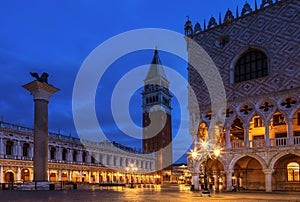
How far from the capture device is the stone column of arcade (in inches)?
931

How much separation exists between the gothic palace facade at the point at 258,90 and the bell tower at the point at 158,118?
183ft

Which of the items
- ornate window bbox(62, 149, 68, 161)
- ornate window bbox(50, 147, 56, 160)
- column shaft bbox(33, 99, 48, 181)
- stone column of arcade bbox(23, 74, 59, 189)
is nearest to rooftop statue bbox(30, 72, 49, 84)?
stone column of arcade bbox(23, 74, 59, 189)

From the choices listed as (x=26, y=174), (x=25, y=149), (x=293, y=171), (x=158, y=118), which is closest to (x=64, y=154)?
(x=25, y=149)

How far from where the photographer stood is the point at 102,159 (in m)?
65.0

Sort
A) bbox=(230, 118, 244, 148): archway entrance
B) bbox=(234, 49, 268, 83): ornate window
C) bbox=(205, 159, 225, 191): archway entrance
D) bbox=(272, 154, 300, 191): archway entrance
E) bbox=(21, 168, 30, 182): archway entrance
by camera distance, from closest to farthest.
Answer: bbox=(272, 154, 300, 191): archway entrance → bbox=(234, 49, 268, 83): ornate window → bbox=(205, 159, 225, 191): archway entrance → bbox=(230, 118, 244, 148): archway entrance → bbox=(21, 168, 30, 182): archway entrance

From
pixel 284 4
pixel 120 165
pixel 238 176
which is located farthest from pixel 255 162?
pixel 120 165

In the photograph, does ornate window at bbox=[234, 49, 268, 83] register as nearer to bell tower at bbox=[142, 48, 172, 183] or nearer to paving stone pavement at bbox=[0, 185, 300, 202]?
paving stone pavement at bbox=[0, 185, 300, 202]

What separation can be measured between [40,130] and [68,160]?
108ft

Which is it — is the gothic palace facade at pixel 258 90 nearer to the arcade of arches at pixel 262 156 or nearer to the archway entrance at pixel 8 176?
the arcade of arches at pixel 262 156

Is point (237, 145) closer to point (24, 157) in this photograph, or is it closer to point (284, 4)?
point (284, 4)

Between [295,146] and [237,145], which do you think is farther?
[237,145]

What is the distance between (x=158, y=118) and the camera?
8956 cm

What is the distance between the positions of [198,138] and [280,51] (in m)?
9.94

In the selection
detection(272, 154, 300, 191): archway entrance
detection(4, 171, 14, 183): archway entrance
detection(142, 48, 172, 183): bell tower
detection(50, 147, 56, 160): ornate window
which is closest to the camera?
detection(272, 154, 300, 191): archway entrance
